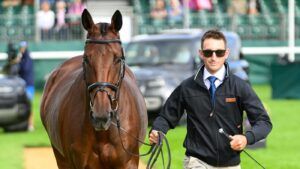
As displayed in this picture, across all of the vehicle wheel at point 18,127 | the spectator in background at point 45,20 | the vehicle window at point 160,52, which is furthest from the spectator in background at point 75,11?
the vehicle wheel at point 18,127

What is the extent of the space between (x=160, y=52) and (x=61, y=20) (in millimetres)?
10816

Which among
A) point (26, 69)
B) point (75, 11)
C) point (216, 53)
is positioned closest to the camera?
point (216, 53)

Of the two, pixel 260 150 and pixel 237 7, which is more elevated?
pixel 237 7

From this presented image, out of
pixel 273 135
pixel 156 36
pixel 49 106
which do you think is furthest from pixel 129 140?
pixel 156 36

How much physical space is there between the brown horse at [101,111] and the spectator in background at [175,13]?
22.6 meters

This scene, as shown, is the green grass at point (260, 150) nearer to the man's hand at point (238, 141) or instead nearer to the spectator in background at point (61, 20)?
the man's hand at point (238, 141)

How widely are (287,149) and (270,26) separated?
17.2 metres

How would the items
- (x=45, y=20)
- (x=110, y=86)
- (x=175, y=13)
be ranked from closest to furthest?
(x=110, y=86), (x=45, y=20), (x=175, y=13)

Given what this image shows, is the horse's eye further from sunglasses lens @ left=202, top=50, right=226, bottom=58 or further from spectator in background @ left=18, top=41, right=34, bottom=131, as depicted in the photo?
spectator in background @ left=18, top=41, right=34, bottom=131

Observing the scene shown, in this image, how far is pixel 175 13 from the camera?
31.5 m

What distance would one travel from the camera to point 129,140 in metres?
7.96

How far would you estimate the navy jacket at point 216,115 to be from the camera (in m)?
6.65

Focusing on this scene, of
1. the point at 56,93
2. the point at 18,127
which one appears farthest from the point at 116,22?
the point at 18,127

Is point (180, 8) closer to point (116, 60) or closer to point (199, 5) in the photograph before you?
point (199, 5)
